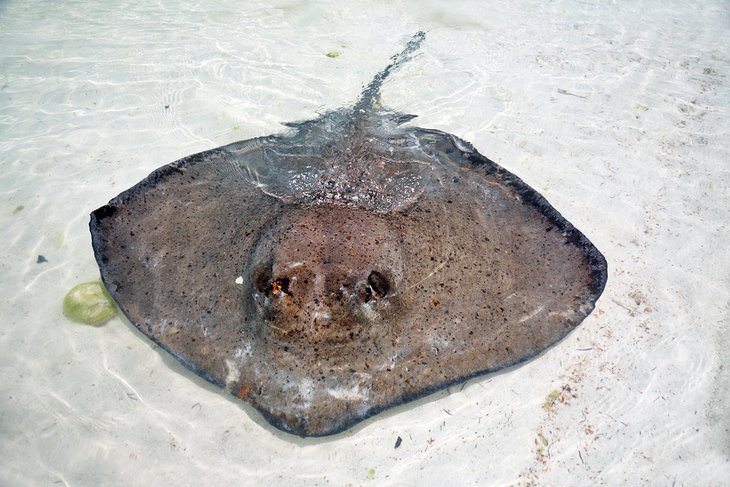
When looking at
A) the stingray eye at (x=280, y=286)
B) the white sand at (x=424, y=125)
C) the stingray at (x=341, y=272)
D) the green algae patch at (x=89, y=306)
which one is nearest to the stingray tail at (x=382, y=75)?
the white sand at (x=424, y=125)

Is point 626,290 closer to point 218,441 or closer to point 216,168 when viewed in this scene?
point 218,441

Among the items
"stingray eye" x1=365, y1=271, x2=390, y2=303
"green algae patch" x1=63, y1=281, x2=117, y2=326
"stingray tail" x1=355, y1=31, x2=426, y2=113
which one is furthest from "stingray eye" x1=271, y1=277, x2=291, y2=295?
Result: "stingray tail" x1=355, y1=31, x2=426, y2=113

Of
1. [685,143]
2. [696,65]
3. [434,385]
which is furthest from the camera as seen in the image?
[696,65]

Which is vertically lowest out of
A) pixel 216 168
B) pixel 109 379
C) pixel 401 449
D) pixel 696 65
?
pixel 109 379

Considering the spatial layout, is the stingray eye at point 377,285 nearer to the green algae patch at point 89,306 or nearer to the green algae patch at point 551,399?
the green algae patch at point 551,399

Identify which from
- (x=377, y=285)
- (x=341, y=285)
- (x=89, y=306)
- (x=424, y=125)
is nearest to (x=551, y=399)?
(x=377, y=285)

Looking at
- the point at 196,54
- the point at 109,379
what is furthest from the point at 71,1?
the point at 109,379

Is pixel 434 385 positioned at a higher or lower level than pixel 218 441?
higher
